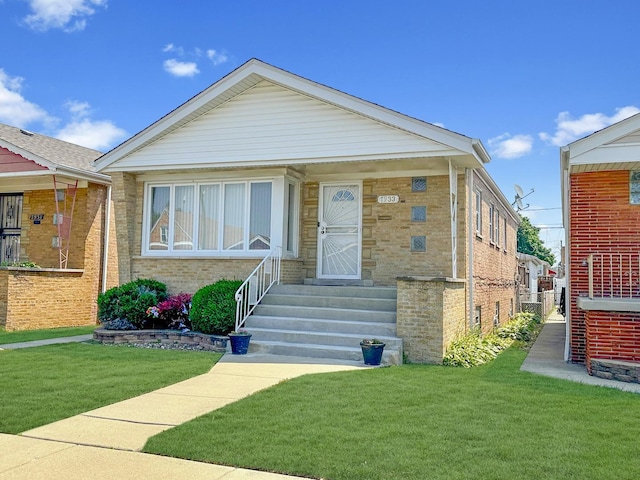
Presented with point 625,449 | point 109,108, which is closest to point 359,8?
point 109,108

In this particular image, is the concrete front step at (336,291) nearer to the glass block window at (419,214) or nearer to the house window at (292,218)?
the house window at (292,218)

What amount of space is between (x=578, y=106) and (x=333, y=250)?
9273mm

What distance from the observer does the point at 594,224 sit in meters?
9.96

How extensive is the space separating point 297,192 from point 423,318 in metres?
4.83

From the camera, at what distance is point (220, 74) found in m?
11.9

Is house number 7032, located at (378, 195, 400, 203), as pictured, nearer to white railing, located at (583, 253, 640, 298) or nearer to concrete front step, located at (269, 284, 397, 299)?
concrete front step, located at (269, 284, 397, 299)

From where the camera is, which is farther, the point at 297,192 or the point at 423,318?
the point at 297,192

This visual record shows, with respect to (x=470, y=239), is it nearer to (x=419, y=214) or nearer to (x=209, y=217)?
(x=419, y=214)

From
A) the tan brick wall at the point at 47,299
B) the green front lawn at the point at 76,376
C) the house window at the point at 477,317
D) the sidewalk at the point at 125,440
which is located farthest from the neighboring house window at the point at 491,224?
the tan brick wall at the point at 47,299

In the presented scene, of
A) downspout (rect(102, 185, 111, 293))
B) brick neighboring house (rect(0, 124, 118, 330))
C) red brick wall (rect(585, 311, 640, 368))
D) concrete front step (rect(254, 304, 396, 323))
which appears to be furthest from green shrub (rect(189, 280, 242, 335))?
red brick wall (rect(585, 311, 640, 368))

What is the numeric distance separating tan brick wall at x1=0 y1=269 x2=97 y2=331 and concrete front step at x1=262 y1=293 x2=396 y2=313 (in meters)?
6.55

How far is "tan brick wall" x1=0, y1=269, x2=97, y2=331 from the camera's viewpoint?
13.4 meters

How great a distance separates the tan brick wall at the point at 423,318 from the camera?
360 inches

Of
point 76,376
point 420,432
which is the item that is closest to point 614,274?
point 420,432
